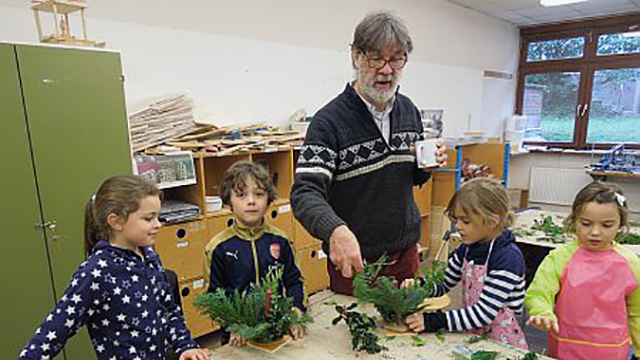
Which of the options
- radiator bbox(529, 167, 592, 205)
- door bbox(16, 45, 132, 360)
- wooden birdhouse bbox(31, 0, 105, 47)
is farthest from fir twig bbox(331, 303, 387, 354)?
radiator bbox(529, 167, 592, 205)

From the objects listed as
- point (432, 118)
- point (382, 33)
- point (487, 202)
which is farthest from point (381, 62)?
point (432, 118)

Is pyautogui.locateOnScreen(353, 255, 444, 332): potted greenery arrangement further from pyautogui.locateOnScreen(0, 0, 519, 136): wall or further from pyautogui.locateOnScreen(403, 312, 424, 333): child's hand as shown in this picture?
pyautogui.locateOnScreen(0, 0, 519, 136): wall

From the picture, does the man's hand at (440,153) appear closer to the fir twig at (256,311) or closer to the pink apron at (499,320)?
the pink apron at (499,320)

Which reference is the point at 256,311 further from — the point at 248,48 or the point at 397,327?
the point at 248,48

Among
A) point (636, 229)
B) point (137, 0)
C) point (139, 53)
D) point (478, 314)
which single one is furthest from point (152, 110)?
point (636, 229)

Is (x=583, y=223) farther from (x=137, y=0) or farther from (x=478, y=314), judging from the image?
(x=137, y=0)

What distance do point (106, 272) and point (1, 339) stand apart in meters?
1.17

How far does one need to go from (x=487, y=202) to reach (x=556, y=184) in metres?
6.16

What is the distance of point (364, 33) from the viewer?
1412mm

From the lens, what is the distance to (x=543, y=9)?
581cm

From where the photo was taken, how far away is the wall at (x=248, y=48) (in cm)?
272

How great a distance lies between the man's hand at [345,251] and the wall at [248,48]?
221cm

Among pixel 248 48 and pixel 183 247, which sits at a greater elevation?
pixel 248 48

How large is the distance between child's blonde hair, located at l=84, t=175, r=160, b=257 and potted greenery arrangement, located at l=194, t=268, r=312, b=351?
468mm
